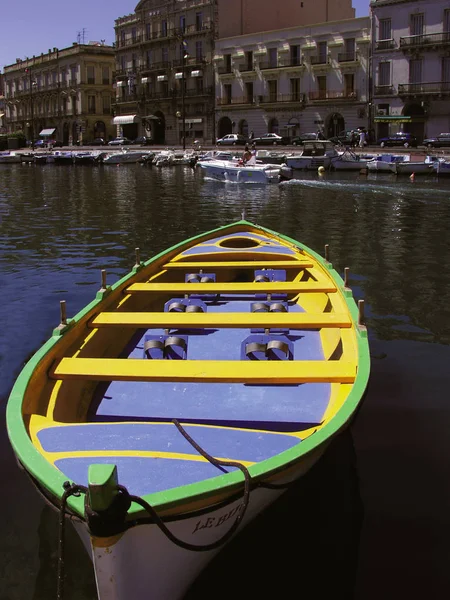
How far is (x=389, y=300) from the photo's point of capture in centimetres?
1168

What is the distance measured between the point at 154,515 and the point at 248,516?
972 millimetres

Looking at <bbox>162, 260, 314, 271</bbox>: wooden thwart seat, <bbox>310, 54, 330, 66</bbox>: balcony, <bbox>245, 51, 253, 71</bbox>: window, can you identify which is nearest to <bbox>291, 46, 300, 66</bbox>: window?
<bbox>310, 54, 330, 66</bbox>: balcony

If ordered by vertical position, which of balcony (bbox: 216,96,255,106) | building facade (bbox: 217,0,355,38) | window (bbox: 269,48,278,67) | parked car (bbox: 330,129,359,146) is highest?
building facade (bbox: 217,0,355,38)

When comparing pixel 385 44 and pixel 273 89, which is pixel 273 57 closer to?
pixel 273 89

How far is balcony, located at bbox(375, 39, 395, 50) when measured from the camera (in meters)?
53.8

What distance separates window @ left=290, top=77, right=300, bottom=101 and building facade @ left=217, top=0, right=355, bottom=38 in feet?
32.4

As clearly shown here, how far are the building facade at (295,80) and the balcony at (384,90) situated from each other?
1.48 metres

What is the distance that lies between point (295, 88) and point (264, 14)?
1146cm

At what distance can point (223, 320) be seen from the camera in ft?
21.1

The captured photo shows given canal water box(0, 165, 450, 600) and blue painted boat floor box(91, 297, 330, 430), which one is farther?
blue painted boat floor box(91, 297, 330, 430)

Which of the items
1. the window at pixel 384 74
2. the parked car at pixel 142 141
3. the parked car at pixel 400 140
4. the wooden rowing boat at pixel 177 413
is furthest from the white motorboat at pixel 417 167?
the parked car at pixel 142 141

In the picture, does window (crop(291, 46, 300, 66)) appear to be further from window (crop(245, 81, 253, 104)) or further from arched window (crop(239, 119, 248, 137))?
arched window (crop(239, 119, 248, 137))

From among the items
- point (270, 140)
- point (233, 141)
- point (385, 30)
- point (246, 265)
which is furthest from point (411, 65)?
point (246, 265)

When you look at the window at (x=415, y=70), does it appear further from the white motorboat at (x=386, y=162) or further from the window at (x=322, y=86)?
the white motorboat at (x=386, y=162)
